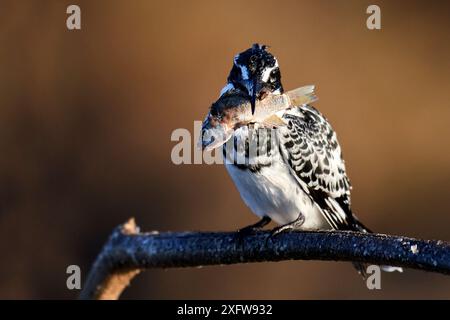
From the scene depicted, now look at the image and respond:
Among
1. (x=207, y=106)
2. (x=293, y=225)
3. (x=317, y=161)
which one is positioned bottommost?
(x=293, y=225)

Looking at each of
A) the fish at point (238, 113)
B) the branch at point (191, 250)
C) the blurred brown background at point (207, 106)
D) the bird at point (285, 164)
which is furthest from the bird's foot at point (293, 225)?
the blurred brown background at point (207, 106)

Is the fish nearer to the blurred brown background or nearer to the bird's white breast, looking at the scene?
the bird's white breast

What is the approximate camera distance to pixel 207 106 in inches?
145

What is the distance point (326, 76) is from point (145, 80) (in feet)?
2.63

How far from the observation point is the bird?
7.47 feet

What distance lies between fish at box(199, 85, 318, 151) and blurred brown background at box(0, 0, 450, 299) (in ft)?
5.49

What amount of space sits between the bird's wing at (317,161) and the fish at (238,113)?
381 millimetres

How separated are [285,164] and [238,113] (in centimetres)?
47

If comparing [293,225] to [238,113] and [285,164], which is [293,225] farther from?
[238,113]

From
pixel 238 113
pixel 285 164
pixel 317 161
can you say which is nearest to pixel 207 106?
pixel 317 161

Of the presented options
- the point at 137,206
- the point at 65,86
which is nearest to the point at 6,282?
the point at 137,206

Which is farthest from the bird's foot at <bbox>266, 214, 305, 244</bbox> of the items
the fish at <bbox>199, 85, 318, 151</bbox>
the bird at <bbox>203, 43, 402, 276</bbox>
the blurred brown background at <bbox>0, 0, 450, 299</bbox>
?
the blurred brown background at <bbox>0, 0, 450, 299</bbox>

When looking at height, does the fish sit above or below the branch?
above

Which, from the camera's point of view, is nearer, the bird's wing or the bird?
the bird
